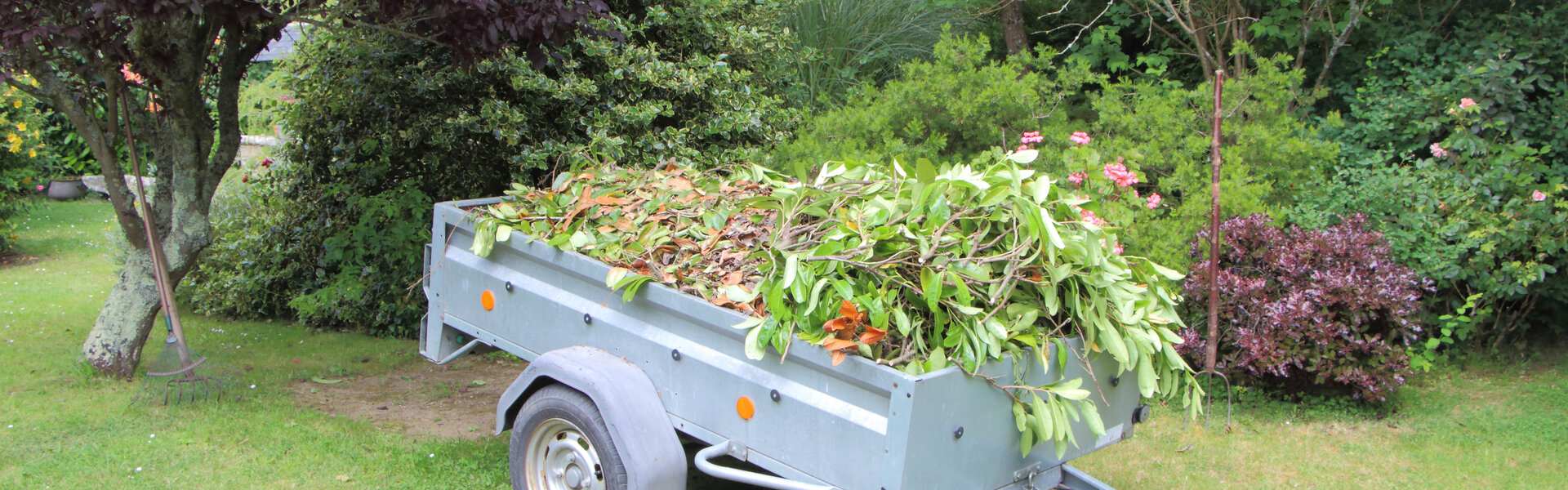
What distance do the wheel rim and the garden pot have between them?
12.2 m

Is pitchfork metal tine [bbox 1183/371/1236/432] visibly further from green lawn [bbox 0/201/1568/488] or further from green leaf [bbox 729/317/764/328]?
green leaf [bbox 729/317/764/328]

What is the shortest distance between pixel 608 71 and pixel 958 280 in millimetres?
3582

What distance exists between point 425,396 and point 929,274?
368cm

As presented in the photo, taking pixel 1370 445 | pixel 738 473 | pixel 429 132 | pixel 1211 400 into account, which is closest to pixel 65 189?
pixel 429 132

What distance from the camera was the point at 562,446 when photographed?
345 cm

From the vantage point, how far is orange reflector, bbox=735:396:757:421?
2986 millimetres

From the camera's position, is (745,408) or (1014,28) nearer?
(745,408)

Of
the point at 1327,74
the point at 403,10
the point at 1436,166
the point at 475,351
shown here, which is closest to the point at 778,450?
the point at 475,351

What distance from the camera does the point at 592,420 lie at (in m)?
3.23

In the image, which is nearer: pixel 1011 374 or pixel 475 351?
pixel 1011 374

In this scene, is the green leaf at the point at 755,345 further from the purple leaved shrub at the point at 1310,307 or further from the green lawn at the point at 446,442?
the purple leaved shrub at the point at 1310,307

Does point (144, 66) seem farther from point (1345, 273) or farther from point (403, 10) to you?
point (1345, 273)

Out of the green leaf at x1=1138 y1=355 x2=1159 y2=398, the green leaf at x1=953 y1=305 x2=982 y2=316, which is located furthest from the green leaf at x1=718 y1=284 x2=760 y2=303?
the green leaf at x1=1138 y1=355 x2=1159 y2=398

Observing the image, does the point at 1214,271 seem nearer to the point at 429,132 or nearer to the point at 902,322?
the point at 902,322
